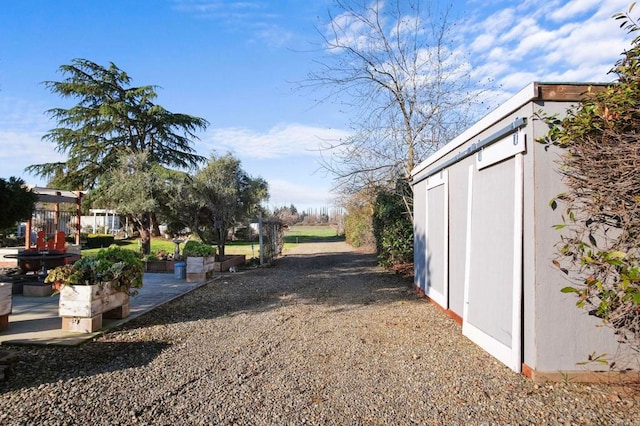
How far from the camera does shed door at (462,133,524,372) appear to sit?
11.4 ft

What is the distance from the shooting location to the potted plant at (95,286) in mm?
4602

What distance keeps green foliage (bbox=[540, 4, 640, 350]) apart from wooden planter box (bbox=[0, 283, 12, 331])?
18.6 feet

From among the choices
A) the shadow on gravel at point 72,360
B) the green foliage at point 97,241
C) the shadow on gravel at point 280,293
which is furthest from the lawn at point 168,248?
the shadow on gravel at point 72,360

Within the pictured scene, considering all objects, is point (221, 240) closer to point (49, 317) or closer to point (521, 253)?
point (49, 317)

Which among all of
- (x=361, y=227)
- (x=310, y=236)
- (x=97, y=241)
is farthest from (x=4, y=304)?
(x=310, y=236)

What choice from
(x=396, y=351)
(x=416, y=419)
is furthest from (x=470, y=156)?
(x=416, y=419)

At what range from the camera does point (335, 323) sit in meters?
5.32

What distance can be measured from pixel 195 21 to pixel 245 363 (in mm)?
7792

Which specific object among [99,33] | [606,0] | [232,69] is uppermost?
[99,33]

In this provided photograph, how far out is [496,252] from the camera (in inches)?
156

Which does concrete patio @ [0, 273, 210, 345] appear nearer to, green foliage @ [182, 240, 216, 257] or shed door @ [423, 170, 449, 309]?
green foliage @ [182, 240, 216, 257]

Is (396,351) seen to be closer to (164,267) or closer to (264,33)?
(264,33)

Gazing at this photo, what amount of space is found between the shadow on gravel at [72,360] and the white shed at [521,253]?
3.47m

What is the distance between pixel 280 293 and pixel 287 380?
456 cm
